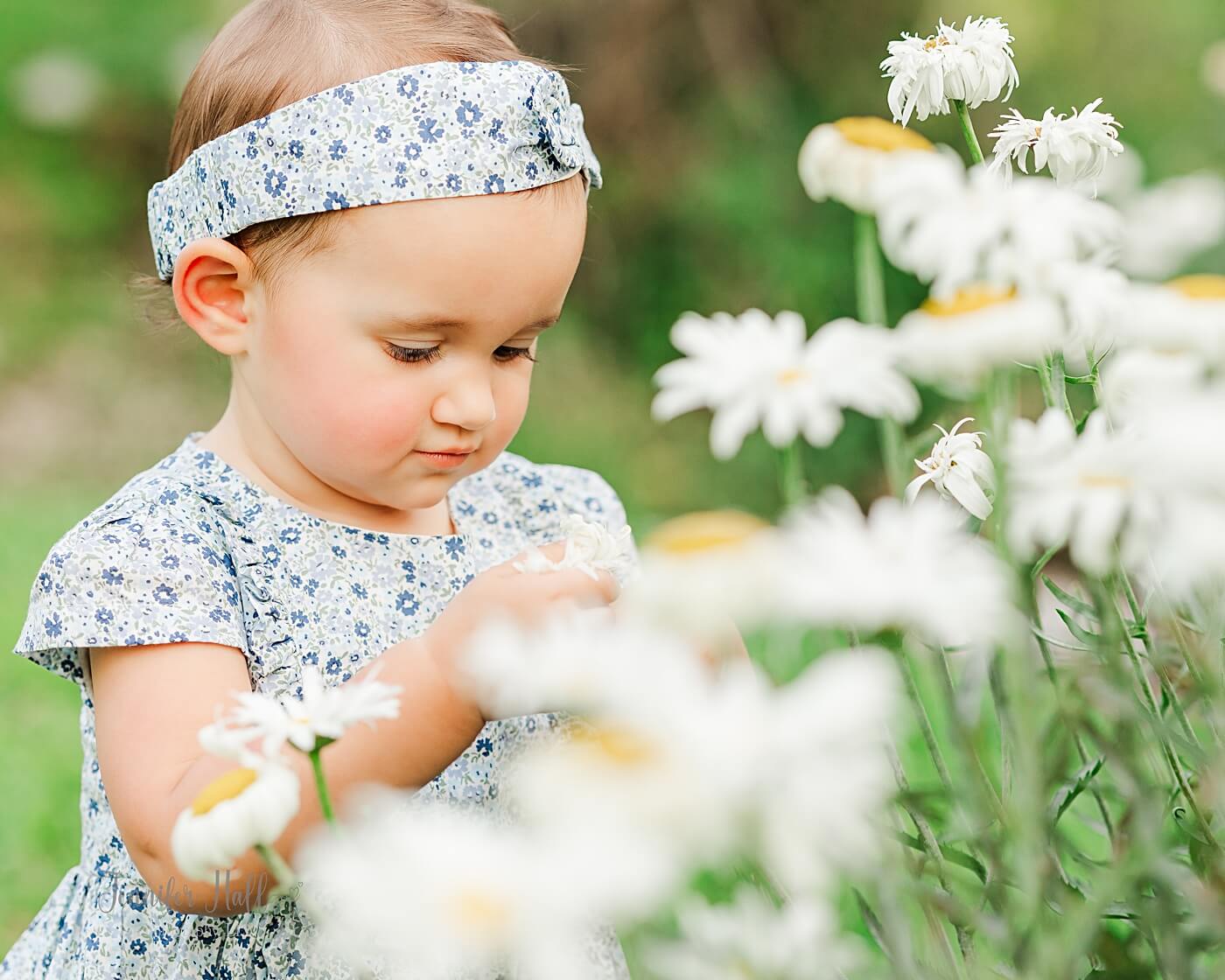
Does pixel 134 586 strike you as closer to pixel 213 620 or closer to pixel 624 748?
pixel 213 620

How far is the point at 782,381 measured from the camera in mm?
438

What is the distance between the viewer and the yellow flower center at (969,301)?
1.37 ft

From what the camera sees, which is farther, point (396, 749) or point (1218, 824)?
point (396, 749)

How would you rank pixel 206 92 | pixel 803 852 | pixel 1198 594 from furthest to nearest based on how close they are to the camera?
pixel 206 92 < pixel 1198 594 < pixel 803 852

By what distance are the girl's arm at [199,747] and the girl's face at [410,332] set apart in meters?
0.16

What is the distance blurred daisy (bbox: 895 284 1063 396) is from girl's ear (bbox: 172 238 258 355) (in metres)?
0.70

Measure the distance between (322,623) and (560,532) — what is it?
0.28 metres

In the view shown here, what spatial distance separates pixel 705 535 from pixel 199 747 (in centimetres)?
53

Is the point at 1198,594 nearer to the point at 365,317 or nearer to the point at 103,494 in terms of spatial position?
the point at 365,317

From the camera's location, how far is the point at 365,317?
95 cm

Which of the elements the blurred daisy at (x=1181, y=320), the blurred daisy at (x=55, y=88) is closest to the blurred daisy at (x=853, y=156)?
the blurred daisy at (x=1181, y=320)

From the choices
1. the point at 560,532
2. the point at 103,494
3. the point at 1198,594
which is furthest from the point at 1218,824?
the point at 103,494

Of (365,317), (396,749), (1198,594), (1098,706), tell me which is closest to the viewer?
(1098,706)

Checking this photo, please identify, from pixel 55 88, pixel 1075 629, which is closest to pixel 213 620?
pixel 1075 629
